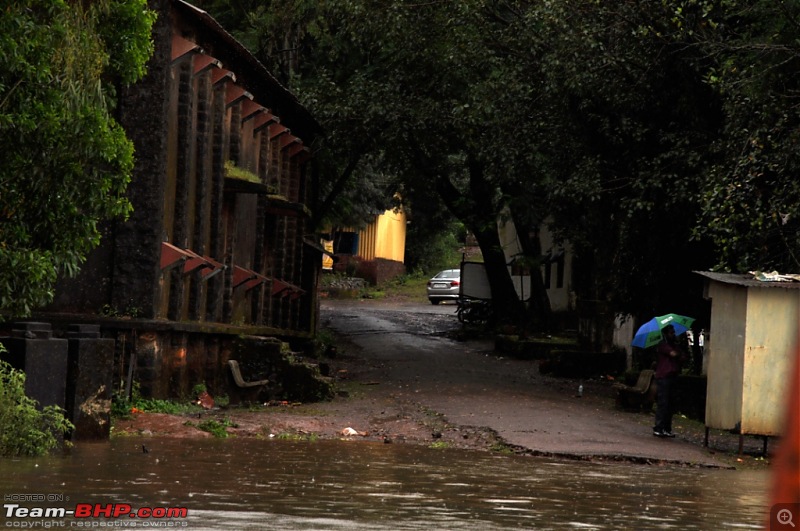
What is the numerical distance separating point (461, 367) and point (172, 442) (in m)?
15.7

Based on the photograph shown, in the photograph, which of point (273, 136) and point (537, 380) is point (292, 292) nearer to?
point (273, 136)

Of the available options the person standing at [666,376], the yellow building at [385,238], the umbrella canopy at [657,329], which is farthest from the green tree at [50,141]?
the yellow building at [385,238]

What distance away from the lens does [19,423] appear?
36.8 ft

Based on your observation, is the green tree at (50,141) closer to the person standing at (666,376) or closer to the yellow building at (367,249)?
the person standing at (666,376)

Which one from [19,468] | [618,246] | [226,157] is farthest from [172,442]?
[618,246]

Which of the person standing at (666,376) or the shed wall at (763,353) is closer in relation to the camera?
the shed wall at (763,353)

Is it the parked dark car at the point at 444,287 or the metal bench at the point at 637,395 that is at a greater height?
the parked dark car at the point at 444,287

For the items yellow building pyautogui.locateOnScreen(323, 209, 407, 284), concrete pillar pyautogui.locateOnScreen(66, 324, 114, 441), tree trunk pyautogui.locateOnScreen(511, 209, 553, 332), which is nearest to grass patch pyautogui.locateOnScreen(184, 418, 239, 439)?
concrete pillar pyautogui.locateOnScreen(66, 324, 114, 441)

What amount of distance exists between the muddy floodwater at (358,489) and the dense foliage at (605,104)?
18.8 ft

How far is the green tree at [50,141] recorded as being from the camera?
13.0 m

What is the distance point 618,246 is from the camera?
80.4 ft

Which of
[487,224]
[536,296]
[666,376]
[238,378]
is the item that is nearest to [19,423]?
[238,378]

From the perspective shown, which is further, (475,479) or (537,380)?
(537,380)

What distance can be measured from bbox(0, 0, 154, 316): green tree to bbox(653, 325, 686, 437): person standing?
8.39 meters
